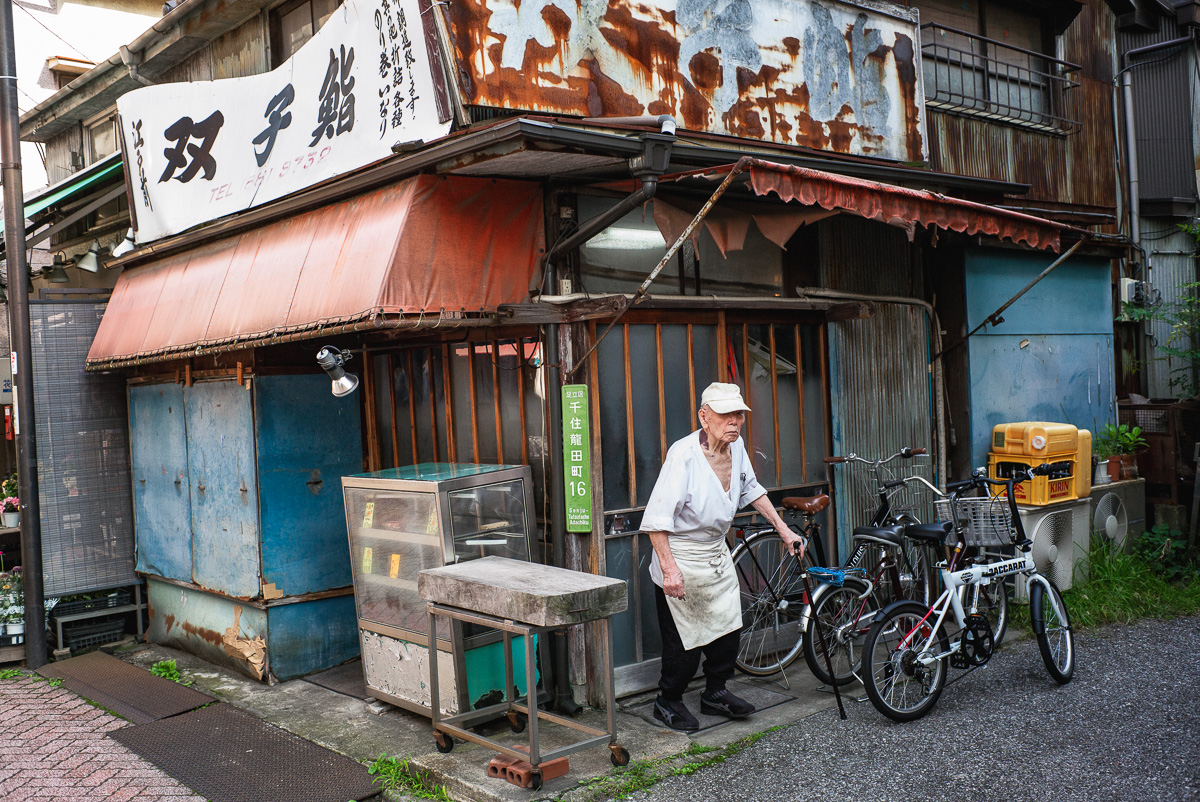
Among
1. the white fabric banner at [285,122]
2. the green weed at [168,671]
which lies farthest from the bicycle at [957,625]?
the green weed at [168,671]

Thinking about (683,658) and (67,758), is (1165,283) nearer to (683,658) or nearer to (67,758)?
(683,658)

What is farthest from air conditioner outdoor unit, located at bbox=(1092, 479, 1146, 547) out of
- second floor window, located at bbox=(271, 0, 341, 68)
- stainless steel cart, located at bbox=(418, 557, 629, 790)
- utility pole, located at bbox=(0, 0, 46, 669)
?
utility pole, located at bbox=(0, 0, 46, 669)

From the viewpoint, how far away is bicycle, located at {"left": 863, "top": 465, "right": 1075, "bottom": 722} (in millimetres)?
6184

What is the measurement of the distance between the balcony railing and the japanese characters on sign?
593cm

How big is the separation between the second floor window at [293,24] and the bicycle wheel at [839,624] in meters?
7.19

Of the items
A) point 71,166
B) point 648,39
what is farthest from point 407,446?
point 71,166

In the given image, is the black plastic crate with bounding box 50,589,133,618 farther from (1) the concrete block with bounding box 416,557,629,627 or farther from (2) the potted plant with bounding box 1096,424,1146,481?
(2) the potted plant with bounding box 1096,424,1146,481

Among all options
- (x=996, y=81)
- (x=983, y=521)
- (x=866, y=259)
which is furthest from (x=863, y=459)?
(x=996, y=81)

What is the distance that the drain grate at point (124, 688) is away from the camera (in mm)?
7387

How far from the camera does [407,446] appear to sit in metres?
8.32

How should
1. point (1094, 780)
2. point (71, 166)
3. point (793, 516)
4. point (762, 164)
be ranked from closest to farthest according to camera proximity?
point (1094, 780), point (762, 164), point (793, 516), point (71, 166)

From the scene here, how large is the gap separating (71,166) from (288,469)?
9.66 m

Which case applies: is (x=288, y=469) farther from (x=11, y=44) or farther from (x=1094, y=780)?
(x=1094, y=780)

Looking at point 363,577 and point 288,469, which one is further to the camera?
point 288,469
